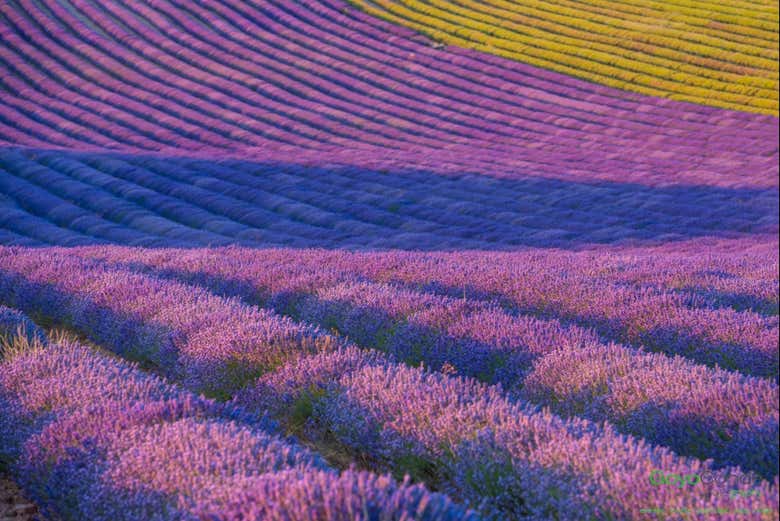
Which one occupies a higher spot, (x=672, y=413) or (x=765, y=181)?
(x=672, y=413)

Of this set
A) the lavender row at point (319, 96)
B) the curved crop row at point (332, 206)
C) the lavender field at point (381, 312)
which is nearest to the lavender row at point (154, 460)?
the lavender field at point (381, 312)

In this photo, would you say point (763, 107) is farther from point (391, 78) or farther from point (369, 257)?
point (369, 257)

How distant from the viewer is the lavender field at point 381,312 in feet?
9.46

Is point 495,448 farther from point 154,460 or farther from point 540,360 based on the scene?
point 540,360

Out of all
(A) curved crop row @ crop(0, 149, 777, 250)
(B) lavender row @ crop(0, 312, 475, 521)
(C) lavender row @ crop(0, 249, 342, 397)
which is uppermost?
(B) lavender row @ crop(0, 312, 475, 521)

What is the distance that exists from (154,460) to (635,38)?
34.1 m

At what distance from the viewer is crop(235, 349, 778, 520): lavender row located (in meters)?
2.62

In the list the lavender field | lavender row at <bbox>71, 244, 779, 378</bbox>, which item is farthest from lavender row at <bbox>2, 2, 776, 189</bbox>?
lavender row at <bbox>71, 244, 779, 378</bbox>

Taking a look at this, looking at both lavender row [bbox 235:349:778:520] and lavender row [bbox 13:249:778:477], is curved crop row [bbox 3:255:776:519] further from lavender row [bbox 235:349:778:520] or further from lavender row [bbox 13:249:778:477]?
lavender row [bbox 13:249:778:477]

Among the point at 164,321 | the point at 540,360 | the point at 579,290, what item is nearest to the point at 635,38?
the point at 579,290

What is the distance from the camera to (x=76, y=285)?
20.9 feet

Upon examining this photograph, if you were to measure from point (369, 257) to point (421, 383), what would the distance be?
4586 mm

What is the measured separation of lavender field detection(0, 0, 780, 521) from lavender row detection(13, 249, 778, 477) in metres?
0.02

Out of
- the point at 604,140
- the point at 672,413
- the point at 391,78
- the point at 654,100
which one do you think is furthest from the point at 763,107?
the point at 672,413
